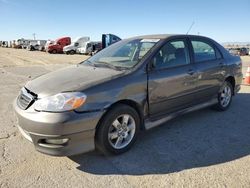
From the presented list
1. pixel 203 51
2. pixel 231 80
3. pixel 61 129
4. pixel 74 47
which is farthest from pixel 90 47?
pixel 61 129

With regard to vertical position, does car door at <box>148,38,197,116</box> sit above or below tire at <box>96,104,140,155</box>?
above

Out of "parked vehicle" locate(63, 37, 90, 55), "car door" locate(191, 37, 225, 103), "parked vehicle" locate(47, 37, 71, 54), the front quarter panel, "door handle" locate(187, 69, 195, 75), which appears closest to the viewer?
the front quarter panel

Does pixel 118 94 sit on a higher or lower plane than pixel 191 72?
lower

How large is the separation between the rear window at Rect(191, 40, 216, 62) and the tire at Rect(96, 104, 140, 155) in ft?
6.10

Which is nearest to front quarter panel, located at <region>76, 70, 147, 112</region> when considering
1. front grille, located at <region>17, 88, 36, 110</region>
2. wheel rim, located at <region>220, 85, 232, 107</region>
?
front grille, located at <region>17, 88, 36, 110</region>

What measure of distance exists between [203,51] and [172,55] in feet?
3.39

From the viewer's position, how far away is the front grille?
325 centimetres

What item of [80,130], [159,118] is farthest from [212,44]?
[80,130]

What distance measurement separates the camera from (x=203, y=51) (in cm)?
501

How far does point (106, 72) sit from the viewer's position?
3723 mm

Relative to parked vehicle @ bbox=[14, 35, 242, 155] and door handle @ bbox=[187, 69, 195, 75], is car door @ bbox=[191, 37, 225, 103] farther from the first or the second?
door handle @ bbox=[187, 69, 195, 75]

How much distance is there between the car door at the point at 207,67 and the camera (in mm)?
4727

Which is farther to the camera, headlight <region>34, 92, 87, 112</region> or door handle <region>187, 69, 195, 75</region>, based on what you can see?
door handle <region>187, 69, 195, 75</region>

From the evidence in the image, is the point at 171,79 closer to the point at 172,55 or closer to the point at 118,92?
the point at 172,55
